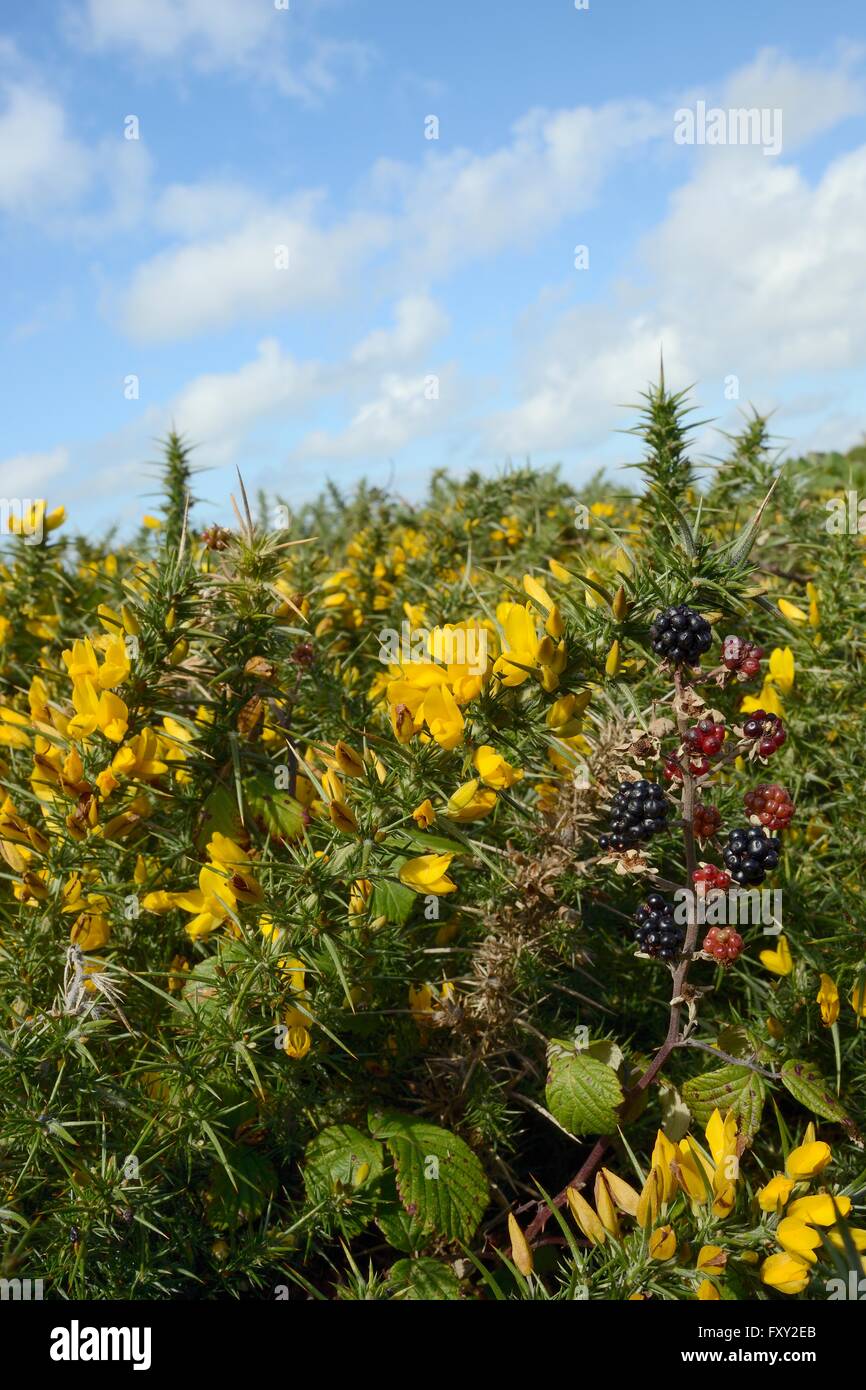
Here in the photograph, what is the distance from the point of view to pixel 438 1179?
1.41 metres

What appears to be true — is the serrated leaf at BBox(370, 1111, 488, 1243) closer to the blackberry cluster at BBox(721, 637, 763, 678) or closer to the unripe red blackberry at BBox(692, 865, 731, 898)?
the unripe red blackberry at BBox(692, 865, 731, 898)

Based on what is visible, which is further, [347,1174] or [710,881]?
[347,1174]

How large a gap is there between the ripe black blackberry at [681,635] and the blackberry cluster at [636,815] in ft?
0.59

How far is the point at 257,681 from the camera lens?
171cm

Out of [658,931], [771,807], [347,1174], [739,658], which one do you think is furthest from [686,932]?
[347,1174]

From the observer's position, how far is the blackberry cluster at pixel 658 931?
132cm

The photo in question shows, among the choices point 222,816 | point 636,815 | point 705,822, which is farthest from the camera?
point 222,816

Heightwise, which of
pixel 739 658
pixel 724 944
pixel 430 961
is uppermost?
pixel 739 658

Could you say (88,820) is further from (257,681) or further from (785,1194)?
(785,1194)

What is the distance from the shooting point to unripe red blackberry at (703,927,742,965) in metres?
1.29

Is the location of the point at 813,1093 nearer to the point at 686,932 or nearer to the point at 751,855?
the point at 686,932

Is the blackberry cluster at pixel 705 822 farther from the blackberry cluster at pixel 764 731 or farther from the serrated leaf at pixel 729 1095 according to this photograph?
the serrated leaf at pixel 729 1095

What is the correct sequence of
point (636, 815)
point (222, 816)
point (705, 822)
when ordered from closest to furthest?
point (636, 815)
point (705, 822)
point (222, 816)

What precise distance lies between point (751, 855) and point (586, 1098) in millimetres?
421
